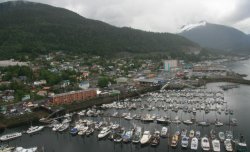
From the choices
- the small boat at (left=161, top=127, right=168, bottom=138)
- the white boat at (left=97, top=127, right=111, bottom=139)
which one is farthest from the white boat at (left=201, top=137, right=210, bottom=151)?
the white boat at (left=97, top=127, right=111, bottom=139)

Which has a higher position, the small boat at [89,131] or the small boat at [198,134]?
the small boat at [198,134]

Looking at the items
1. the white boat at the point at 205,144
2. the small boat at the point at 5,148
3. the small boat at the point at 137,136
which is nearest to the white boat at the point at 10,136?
the small boat at the point at 5,148

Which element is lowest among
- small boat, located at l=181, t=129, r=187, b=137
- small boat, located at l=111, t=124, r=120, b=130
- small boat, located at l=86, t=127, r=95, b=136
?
small boat, located at l=86, t=127, r=95, b=136

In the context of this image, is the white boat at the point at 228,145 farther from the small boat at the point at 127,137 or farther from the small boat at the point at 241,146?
the small boat at the point at 127,137

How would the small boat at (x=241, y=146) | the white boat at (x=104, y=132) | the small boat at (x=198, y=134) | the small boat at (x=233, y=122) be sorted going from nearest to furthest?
the small boat at (x=241, y=146)
the small boat at (x=198, y=134)
the white boat at (x=104, y=132)
the small boat at (x=233, y=122)

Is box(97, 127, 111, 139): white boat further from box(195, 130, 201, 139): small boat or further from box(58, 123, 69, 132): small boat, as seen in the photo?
box(195, 130, 201, 139): small boat

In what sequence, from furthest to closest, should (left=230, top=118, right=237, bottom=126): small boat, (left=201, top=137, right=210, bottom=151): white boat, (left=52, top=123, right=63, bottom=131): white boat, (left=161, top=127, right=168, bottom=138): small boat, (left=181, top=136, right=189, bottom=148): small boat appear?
(left=52, top=123, right=63, bottom=131): white boat
(left=230, top=118, right=237, bottom=126): small boat
(left=161, top=127, right=168, bottom=138): small boat
(left=181, top=136, right=189, bottom=148): small boat
(left=201, top=137, right=210, bottom=151): white boat

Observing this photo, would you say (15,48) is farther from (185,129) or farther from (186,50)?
(186,50)
